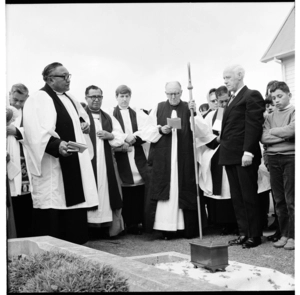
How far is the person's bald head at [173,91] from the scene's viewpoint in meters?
6.73

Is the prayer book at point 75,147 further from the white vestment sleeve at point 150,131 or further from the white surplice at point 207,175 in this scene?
the white surplice at point 207,175

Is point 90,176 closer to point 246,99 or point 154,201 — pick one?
point 154,201

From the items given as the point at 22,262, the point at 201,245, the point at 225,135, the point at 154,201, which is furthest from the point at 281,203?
the point at 22,262

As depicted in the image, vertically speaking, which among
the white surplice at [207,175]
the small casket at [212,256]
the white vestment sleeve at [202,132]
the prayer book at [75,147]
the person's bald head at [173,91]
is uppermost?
the person's bald head at [173,91]

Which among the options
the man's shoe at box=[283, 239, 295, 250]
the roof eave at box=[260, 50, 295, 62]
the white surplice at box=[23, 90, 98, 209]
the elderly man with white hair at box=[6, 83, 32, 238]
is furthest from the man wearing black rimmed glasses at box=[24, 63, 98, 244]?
the roof eave at box=[260, 50, 295, 62]

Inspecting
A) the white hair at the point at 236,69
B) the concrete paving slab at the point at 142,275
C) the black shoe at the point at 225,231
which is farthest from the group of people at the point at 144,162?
the concrete paving slab at the point at 142,275

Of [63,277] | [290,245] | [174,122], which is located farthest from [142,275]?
[174,122]

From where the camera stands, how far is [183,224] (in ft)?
21.5

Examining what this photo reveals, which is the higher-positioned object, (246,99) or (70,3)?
(70,3)

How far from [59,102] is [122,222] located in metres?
1.94

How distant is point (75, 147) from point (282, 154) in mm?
2060

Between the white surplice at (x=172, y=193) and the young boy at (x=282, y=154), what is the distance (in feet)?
4.59

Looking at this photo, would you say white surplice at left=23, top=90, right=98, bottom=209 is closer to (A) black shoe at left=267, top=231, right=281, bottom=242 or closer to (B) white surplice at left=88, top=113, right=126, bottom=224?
(B) white surplice at left=88, top=113, right=126, bottom=224

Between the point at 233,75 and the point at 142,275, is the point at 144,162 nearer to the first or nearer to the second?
the point at 233,75
